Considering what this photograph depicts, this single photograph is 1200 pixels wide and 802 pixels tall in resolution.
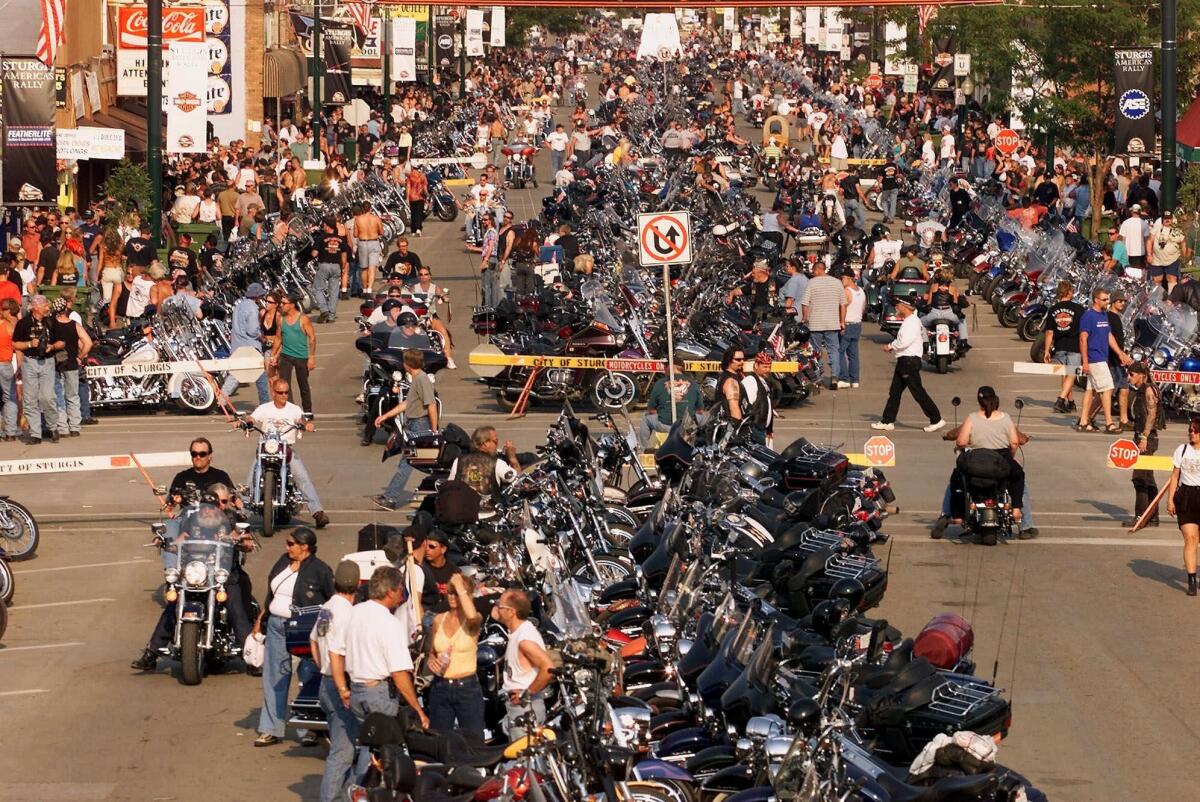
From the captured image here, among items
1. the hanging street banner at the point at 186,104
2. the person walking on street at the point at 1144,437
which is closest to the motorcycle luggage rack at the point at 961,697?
the person walking on street at the point at 1144,437

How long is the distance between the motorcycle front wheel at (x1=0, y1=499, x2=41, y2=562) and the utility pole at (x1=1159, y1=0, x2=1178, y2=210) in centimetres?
2007

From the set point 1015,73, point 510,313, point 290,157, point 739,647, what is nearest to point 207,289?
point 510,313

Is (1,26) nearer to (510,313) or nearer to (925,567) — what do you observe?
(510,313)

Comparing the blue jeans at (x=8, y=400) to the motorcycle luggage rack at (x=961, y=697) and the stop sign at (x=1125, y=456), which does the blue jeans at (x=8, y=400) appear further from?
the motorcycle luggage rack at (x=961, y=697)

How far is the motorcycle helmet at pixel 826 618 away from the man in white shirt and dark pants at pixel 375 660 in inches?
117

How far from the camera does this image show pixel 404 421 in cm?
2203

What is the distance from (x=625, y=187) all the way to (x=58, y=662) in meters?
27.2

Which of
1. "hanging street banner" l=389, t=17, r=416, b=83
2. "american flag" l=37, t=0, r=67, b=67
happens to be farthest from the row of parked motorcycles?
"hanging street banner" l=389, t=17, r=416, b=83

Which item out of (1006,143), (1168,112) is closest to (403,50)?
(1006,143)

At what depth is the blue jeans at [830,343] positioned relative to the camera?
2806cm

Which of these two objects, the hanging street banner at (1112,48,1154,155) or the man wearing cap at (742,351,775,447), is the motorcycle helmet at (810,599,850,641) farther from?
the hanging street banner at (1112,48,1154,155)

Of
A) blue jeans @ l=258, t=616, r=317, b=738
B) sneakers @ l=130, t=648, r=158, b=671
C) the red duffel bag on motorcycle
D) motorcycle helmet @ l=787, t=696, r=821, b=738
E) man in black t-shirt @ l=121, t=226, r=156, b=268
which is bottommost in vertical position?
sneakers @ l=130, t=648, r=158, b=671

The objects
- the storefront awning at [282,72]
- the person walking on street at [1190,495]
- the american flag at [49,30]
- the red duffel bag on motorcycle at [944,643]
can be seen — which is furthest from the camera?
the storefront awning at [282,72]

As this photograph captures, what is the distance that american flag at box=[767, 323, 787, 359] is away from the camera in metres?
26.8
